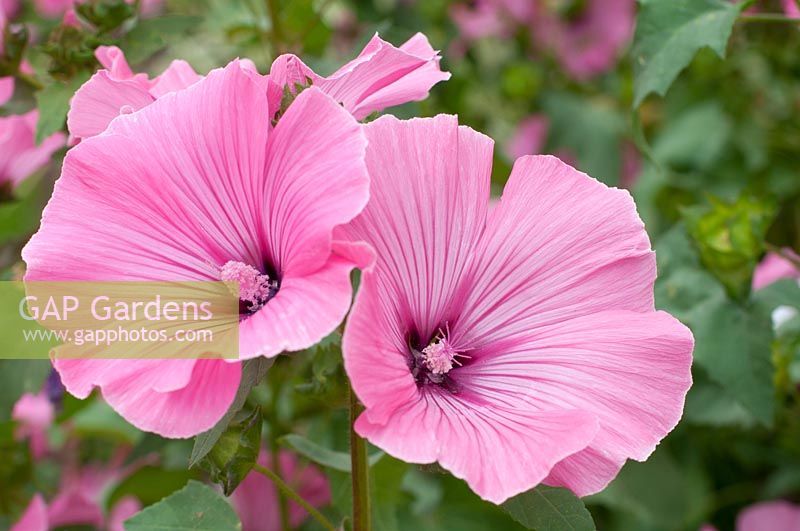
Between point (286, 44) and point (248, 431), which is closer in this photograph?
point (248, 431)

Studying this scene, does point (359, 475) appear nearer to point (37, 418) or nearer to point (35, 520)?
point (35, 520)

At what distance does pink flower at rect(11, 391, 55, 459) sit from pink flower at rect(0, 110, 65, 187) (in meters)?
0.47

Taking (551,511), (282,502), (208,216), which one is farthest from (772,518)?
(208,216)

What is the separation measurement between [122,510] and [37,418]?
0.41 meters

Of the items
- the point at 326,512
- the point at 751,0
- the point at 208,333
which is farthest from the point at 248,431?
the point at 751,0

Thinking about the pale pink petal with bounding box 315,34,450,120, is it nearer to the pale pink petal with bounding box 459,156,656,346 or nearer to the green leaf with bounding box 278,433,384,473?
the pale pink petal with bounding box 459,156,656,346

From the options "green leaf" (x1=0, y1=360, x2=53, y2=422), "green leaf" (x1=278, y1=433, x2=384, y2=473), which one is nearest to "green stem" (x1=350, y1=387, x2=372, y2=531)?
"green leaf" (x1=278, y1=433, x2=384, y2=473)

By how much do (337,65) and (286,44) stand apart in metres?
0.26

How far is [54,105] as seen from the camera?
3.64 ft

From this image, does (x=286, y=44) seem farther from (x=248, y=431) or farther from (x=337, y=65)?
(x=248, y=431)

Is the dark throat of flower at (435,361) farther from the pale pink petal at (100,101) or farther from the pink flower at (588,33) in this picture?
the pink flower at (588,33)

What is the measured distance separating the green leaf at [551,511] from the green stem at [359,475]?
118mm

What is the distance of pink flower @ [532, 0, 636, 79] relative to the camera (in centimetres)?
260

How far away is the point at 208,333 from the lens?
0.71 metres
